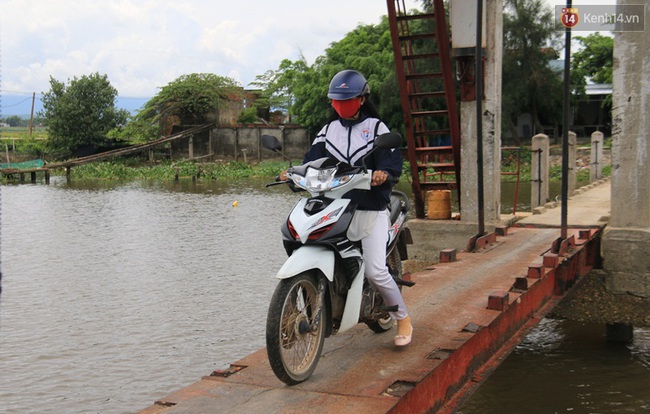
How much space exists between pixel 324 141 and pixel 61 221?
17.8 metres

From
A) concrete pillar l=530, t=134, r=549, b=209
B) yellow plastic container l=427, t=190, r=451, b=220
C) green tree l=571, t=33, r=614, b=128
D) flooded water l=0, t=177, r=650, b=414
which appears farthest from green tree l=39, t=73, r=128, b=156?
yellow plastic container l=427, t=190, r=451, b=220

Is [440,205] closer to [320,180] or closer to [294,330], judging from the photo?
[320,180]

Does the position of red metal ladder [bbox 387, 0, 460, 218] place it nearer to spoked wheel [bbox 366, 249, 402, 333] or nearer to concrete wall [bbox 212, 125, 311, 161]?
spoked wheel [bbox 366, 249, 402, 333]

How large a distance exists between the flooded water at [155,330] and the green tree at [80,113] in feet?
105

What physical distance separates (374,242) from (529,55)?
33.4 meters

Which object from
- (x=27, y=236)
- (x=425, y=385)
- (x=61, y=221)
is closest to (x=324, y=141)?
(x=425, y=385)

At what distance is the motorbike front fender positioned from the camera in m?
4.02

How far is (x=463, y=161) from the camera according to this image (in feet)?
35.0

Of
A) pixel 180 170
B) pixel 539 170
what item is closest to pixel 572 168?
pixel 539 170

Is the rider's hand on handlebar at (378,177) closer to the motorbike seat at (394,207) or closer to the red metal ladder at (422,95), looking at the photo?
the motorbike seat at (394,207)

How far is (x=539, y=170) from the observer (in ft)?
50.0

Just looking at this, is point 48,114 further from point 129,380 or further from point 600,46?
point 129,380

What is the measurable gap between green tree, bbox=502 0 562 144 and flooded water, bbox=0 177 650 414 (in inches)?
814
